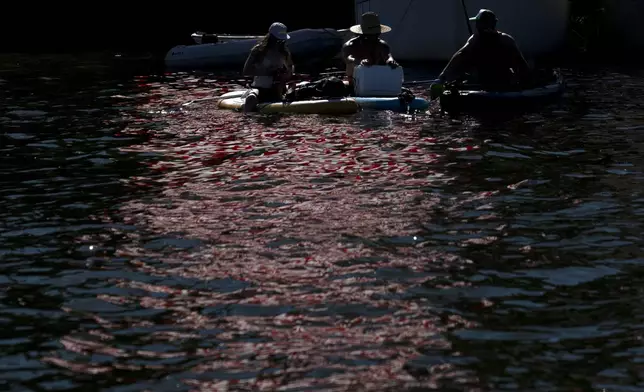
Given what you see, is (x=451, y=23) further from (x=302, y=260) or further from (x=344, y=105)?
(x=302, y=260)

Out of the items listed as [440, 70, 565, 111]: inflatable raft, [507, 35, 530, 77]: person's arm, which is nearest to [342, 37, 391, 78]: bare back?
[440, 70, 565, 111]: inflatable raft

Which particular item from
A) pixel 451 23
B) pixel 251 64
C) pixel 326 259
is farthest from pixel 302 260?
pixel 451 23

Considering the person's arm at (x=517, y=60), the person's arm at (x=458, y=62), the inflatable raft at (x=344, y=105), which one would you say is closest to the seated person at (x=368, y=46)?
the inflatable raft at (x=344, y=105)

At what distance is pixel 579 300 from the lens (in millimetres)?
9984

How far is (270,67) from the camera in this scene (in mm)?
23812

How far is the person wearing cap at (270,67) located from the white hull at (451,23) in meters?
14.3

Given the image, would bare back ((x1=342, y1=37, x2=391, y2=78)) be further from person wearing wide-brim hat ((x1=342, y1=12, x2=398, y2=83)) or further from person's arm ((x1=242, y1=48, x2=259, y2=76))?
person's arm ((x1=242, y1=48, x2=259, y2=76))

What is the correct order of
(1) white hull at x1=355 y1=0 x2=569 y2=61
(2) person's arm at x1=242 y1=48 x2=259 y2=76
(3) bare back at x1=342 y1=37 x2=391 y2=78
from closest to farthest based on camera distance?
(2) person's arm at x1=242 y1=48 x2=259 y2=76, (3) bare back at x1=342 y1=37 x2=391 y2=78, (1) white hull at x1=355 y1=0 x2=569 y2=61

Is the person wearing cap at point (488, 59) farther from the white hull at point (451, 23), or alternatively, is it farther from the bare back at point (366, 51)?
the white hull at point (451, 23)

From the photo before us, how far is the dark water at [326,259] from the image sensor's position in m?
8.53

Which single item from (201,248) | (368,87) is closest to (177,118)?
(368,87)

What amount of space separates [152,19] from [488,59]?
1605 inches

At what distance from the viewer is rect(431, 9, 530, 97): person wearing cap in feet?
75.0

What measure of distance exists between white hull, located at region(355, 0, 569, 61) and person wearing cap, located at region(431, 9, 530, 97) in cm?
1445
